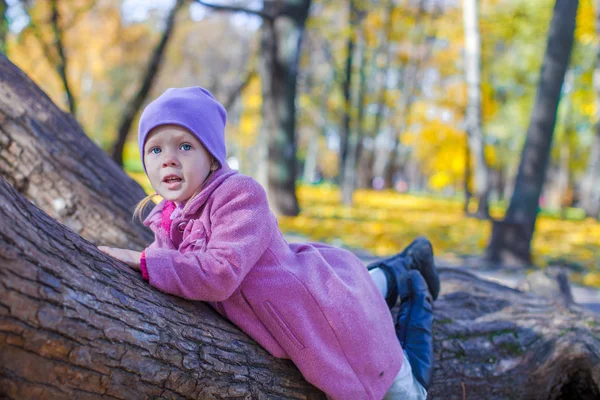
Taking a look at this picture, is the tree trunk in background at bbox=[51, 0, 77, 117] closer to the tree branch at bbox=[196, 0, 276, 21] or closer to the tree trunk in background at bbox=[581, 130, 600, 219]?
the tree branch at bbox=[196, 0, 276, 21]

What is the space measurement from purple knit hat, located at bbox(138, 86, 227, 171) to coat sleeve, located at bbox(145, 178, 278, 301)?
191mm

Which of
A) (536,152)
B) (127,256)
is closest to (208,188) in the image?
(127,256)

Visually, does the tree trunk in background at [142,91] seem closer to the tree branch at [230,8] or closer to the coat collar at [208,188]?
the tree branch at [230,8]

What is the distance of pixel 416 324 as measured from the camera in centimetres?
249

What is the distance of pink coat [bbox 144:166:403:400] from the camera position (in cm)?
188

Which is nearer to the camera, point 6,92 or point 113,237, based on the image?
point 6,92

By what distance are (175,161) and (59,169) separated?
116 centimetres

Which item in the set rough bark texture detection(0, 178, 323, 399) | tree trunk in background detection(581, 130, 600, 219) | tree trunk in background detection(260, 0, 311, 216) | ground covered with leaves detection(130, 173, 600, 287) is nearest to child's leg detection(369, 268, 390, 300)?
rough bark texture detection(0, 178, 323, 399)

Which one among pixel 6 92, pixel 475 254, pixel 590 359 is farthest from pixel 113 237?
pixel 475 254

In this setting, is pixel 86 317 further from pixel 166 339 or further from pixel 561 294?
pixel 561 294

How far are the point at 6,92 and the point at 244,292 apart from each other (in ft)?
5.59

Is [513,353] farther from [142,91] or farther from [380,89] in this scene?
[380,89]

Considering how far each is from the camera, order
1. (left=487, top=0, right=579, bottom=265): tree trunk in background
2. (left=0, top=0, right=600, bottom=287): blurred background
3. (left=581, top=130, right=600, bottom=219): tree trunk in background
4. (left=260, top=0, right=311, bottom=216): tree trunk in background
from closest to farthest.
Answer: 1. (left=487, top=0, right=579, bottom=265): tree trunk in background
2. (left=0, top=0, right=600, bottom=287): blurred background
3. (left=260, top=0, right=311, bottom=216): tree trunk in background
4. (left=581, top=130, right=600, bottom=219): tree trunk in background

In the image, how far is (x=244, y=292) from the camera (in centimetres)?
200
